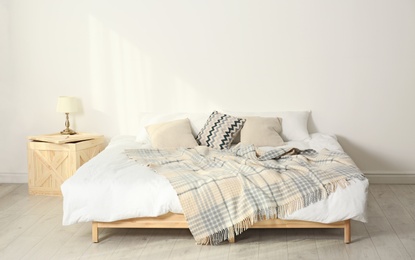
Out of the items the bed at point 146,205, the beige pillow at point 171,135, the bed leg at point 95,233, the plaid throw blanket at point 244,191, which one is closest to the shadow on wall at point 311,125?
the beige pillow at point 171,135

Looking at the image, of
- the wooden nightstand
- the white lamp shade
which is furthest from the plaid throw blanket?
the white lamp shade

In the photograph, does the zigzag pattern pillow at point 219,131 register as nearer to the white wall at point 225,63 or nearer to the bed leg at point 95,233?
the white wall at point 225,63

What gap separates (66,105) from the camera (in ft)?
19.4

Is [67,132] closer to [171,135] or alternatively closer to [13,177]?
[13,177]

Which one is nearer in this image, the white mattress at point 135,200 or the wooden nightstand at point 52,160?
the white mattress at point 135,200

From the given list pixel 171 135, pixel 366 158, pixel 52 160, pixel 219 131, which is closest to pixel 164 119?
pixel 171 135

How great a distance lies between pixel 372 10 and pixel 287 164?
2010mm

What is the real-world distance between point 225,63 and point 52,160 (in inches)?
68.6

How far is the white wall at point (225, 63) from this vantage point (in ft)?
19.2

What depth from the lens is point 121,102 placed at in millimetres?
6090

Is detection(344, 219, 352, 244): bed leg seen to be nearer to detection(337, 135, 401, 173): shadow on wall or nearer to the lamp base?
detection(337, 135, 401, 173): shadow on wall

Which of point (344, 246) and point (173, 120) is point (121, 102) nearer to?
point (173, 120)

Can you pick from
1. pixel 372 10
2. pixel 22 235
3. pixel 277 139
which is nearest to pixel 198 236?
pixel 22 235

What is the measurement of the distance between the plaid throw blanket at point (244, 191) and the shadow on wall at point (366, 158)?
1.47 m
